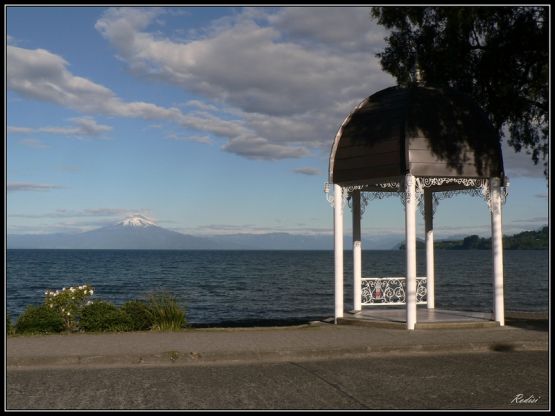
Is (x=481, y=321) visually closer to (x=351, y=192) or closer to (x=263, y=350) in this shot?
(x=351, y=192)

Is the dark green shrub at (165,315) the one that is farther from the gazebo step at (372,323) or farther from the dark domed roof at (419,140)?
the dark domed roof at (419,140)

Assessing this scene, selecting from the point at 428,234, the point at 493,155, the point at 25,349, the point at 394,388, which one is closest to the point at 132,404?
the point at 394,388

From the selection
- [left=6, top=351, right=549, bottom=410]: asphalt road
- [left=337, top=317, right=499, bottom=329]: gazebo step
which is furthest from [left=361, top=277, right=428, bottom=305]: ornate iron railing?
[left=6, top=351, right=549, bottom=410]: asphalt road

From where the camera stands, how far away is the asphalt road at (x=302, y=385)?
27.2 feet

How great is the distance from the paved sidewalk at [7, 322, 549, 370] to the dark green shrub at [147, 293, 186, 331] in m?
0.84

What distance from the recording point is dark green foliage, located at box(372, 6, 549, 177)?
1750cm

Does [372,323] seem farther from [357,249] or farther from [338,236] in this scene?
[357,249]

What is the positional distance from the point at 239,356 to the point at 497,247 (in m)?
7.86

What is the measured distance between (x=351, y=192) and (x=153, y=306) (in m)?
6.72

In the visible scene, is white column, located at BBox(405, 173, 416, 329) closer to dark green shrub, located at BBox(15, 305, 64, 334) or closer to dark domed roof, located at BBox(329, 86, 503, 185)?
dark domed roof, located at BBox(329, 86, 503, 185)

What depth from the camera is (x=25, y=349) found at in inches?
480

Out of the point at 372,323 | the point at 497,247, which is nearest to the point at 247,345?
the point at 372,323

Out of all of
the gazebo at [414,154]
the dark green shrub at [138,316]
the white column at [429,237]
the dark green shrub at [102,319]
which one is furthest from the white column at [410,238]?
the dark green shrub at [102,319]

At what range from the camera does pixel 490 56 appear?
59.8 feet
